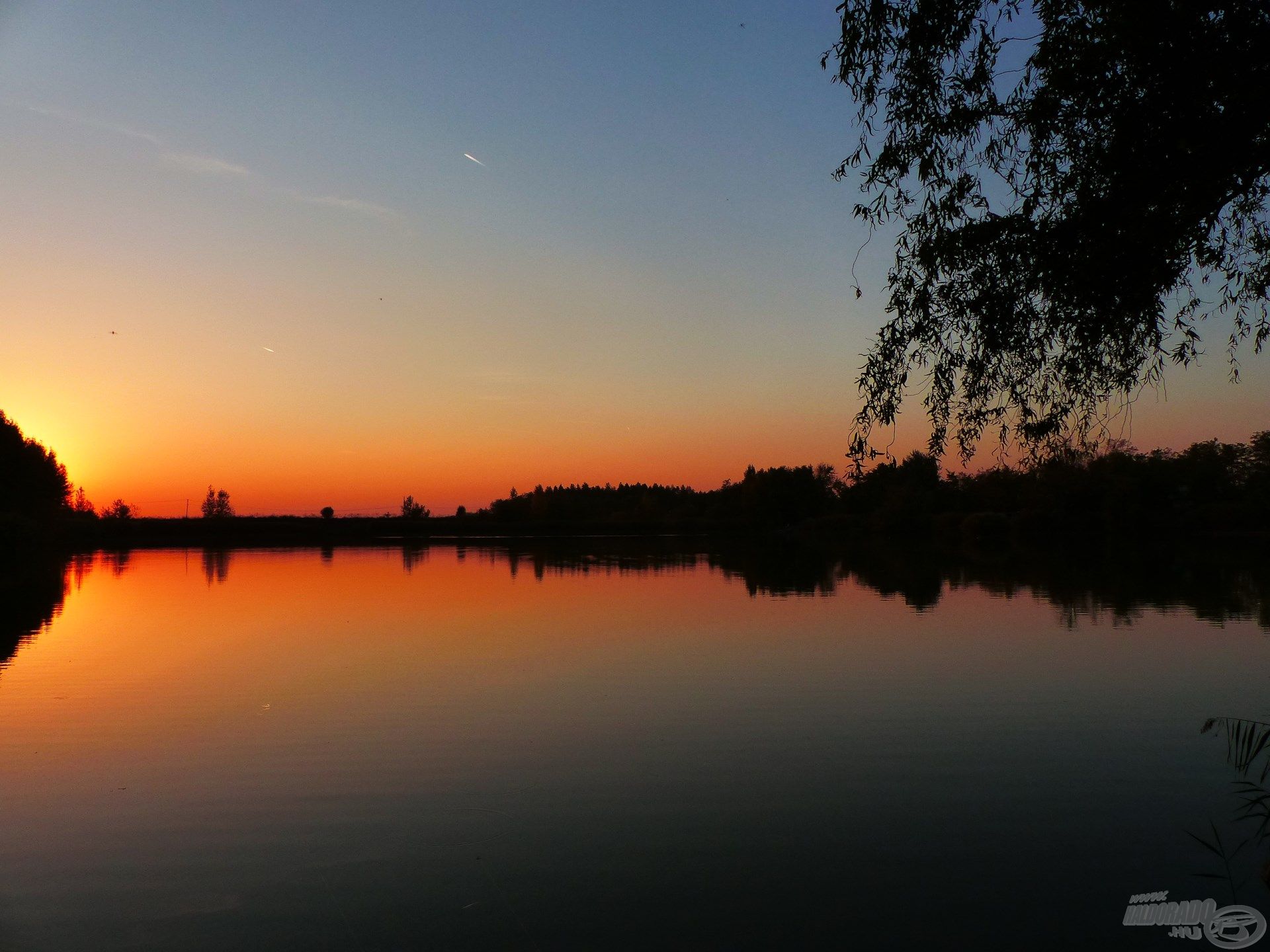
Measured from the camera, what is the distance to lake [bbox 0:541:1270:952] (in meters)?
6.33

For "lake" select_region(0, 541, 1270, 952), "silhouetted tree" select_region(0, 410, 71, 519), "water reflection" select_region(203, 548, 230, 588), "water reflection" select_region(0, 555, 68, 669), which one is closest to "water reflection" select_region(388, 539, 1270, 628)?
"lake" select_region(0, 541, 1270, 952)

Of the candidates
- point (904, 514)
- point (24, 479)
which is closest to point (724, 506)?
point (904, 514)

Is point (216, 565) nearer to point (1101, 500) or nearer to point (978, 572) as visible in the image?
point (978, 572)

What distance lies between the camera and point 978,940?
19.5 ft

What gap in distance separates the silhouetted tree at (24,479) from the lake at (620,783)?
51.0 m

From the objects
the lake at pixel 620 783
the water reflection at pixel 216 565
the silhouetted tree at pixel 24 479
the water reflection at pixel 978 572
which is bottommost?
the lake at pixel 620 783

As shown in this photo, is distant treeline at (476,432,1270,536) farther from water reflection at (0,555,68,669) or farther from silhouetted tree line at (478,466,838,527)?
water reflection at (0,555,68,669)

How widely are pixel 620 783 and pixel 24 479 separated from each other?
7083cm

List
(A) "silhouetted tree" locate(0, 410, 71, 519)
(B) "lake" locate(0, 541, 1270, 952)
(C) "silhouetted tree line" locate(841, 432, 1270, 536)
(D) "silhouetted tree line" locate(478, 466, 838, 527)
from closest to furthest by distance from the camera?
(B) "lake" locate(0, 541, 1270, 952)
(A) "silhouetted tree" locate(0, 410, 71, 519)
(C) "silhouetted tree line" locate(841, 432, 1270, 536)
(D) "silhouetted tree line" locate(478, 466, 838, 527)

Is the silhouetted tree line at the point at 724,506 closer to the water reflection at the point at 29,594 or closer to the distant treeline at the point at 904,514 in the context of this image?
the distant treeline at the point at 904,514

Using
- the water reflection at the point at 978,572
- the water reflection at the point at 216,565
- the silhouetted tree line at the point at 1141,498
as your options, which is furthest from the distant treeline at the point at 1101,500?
the water reflection at the point at 216,565

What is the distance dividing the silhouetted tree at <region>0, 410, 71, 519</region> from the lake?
51.0m

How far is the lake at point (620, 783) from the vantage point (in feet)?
20.8

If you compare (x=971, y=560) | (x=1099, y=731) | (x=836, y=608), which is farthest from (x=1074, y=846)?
(x=971, y=560)
